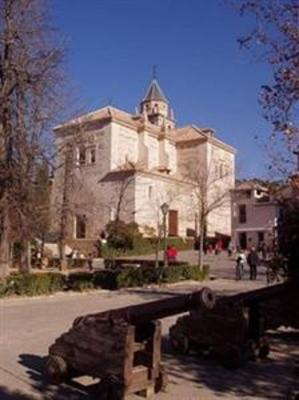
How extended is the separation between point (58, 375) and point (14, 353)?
2.41m

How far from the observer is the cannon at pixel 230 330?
9.58 m

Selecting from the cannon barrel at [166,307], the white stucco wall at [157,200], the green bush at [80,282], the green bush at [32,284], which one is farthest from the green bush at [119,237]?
the cannon barrel at [166,307]

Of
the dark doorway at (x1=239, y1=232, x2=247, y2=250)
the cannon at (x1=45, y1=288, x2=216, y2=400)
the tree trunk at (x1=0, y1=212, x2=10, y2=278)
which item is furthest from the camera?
the dark doorway at (x1=239, y1=232, x2=247, y2=250)

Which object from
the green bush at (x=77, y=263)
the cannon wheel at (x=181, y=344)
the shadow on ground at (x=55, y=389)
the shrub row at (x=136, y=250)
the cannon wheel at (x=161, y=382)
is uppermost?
the shrub row at (x=136, y=250)

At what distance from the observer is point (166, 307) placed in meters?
7.32

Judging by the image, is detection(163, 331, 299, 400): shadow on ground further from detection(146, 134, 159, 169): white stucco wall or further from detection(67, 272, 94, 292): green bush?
detection(146, 134, 159, 169): white stucco wall

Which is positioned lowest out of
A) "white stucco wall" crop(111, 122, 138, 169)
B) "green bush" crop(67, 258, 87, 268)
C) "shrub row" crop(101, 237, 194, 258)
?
"green bush" crop(67, 258, 87, 268)

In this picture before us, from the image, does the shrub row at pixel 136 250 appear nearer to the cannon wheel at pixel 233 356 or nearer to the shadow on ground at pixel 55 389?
the cannon wheel at pixel 233 356

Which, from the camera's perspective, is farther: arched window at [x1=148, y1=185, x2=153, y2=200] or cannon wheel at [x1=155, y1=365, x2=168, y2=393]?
arched window at [x1=148, y1=185, x2=153, y2=200]

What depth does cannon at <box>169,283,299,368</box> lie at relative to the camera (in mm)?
9578

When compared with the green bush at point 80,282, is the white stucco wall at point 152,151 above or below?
above

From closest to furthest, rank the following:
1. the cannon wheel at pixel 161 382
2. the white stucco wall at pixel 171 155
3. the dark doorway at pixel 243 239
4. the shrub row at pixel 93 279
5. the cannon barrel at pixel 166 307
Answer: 1. the cannon barrel at pixel 166 307
2. the cannon wheel at pixel 161 382
3. the shrub row at pixel 93 279
4. the dark doorway at pixel 243 239
5. the white stucco wall at pixel 171 155

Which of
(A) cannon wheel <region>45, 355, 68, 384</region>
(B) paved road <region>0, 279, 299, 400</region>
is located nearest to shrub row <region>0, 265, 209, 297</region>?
(B) paved road <region>0, 279, 299, 400</region>

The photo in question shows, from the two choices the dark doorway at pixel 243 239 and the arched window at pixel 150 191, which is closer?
the arched window at pixel 150 191
